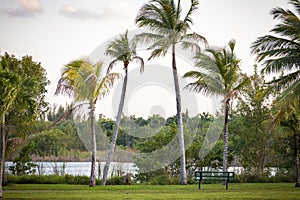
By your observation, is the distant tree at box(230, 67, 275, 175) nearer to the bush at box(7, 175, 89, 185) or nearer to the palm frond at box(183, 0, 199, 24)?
the palm frond at box(183, 0, 199, 24)

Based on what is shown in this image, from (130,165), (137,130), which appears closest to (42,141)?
(137,130)

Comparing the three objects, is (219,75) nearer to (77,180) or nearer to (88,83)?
(88,83)

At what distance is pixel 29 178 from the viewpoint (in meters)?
25.6

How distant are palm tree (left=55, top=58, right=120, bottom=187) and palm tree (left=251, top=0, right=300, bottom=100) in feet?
24.6

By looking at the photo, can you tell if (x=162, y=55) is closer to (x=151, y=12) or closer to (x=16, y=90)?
(x=151, y=12)

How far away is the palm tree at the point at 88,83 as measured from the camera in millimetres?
23969

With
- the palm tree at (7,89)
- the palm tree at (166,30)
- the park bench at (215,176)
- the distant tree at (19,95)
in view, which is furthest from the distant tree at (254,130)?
the palm tree at (7,89)

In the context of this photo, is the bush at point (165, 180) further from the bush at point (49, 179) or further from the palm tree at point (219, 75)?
the bush at point (49, 179)

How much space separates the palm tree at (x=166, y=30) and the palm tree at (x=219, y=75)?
1054 mm

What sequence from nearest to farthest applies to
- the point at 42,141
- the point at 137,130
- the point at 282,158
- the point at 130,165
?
the point at 282,158 < the point at 130,165 < the point at 137,130 < the point at 42,141

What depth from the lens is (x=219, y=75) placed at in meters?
27.0

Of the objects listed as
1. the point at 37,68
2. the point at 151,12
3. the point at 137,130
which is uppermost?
the point at 151,12

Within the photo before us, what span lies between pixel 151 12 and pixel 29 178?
1110 centimetres

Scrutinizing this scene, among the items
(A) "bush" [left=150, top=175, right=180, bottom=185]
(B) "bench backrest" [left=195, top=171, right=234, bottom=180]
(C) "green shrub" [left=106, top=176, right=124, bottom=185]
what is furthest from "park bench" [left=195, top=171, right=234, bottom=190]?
(C) "green shrub" [left=106, top=176, right=124, bottom=185]
